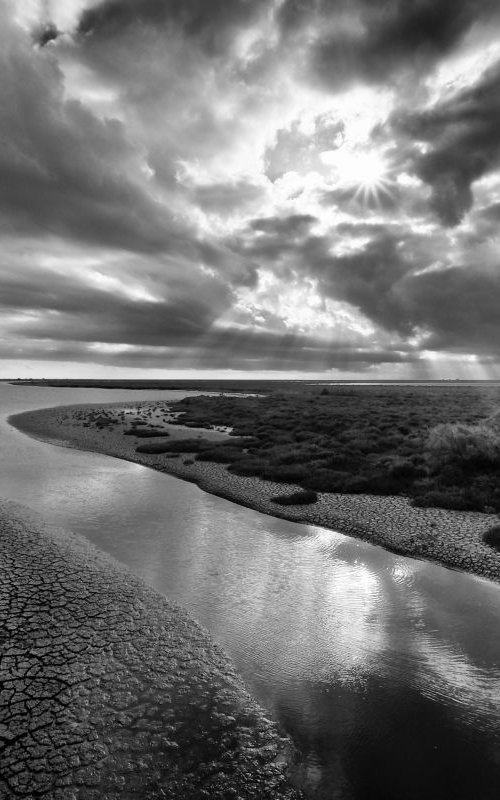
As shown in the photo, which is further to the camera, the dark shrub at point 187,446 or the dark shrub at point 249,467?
the dark shrub at point 187,446

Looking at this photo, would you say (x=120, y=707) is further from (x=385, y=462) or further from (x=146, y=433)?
(x=146, y=433)

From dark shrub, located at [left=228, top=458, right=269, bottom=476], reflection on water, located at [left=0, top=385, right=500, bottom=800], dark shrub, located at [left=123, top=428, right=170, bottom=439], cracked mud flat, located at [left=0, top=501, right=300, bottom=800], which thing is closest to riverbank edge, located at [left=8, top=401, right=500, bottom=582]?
dark shrub, located at [left=228, top=458, right=269, bottom=476]

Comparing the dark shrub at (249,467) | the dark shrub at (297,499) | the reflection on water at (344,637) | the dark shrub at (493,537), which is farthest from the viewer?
the dark shrub at (249,467)

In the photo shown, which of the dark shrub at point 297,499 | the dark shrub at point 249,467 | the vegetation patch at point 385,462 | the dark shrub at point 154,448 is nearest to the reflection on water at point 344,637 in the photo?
the dark shrub at point 297,499

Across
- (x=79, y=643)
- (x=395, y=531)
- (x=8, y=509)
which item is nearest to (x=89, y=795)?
(x=79, y=643)

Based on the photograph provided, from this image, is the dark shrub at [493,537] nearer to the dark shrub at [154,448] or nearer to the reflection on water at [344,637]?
the reflection on water at [344,637]

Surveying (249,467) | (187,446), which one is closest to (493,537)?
(249,467)

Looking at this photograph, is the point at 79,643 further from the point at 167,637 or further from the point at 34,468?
the point at 34,468
